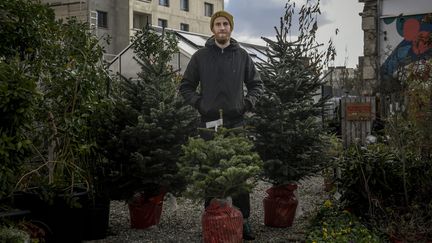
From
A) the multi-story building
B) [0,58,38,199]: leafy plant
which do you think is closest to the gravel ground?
[0,58,38,199]: leafy plant

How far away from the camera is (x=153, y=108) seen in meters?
5.48

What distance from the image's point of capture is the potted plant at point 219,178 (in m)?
4.40

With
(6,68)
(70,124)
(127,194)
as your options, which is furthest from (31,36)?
(127,194)

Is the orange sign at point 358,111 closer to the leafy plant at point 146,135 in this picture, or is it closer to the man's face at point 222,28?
the leafy plant at point 146,135

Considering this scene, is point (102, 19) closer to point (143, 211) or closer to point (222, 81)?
point (143, 211)

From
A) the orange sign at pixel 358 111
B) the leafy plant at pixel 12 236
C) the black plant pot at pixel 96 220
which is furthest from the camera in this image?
the orange sign at pixel 358 111

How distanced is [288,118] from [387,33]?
9.07 metres

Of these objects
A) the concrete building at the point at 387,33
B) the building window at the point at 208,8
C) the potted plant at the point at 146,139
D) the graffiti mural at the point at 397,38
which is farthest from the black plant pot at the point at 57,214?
the building window at the point at 208,8

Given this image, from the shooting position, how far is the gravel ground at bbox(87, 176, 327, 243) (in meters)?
5.41

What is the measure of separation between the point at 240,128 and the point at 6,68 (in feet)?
7.00

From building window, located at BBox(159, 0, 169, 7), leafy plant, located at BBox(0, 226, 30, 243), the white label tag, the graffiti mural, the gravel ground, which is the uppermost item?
building window, located at BBox(159, 0, 169, 7)

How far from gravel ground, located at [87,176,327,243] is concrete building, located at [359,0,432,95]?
22.2 ft

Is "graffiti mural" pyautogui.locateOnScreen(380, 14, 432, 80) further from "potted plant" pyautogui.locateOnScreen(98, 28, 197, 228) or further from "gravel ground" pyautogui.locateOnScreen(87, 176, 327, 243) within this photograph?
"potted plant" pyautogui.locateOnScreen(98, 28, 197, 228)

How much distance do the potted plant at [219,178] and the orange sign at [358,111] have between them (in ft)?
19.8
